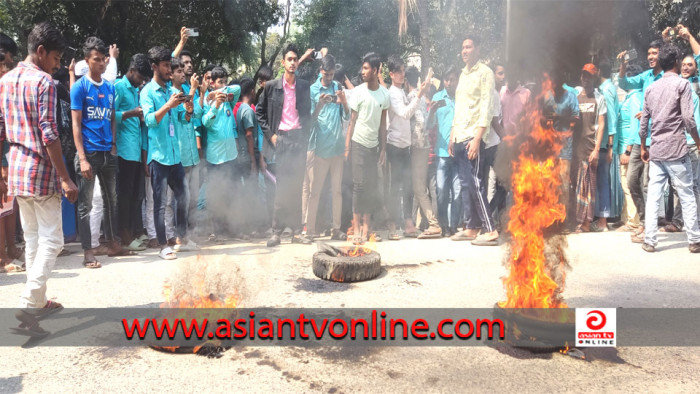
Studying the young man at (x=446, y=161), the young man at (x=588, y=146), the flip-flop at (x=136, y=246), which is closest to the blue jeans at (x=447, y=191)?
the young man at (x=446, y=161)

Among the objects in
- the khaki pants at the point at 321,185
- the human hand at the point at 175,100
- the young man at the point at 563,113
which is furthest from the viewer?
the khaki pants at the point at 321,185

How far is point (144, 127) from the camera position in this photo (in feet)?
20.2

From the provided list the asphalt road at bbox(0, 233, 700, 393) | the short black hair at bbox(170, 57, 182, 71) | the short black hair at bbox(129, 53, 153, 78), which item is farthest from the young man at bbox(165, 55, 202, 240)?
the asphalt road at bbox(0, 233, 700, 393)

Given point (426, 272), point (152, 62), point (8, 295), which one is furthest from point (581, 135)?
point (8, 295)

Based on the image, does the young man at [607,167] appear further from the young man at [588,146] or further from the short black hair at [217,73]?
the short black hair at [217,73]

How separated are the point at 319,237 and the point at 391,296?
317 centimetres

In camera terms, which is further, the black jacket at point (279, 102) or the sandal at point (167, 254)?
the black jacket at point (279, 102)

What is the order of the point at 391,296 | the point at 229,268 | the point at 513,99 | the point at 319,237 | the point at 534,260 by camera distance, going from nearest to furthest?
the point at 534,260 < the point at 391,296 < the point at 229,268 < the point at 513,99 < the point at 319,237

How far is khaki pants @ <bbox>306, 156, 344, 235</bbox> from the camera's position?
6891mm

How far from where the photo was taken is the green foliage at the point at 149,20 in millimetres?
14898

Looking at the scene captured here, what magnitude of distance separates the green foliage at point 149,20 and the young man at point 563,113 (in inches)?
525

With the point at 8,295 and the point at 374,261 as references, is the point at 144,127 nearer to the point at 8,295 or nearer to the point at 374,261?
the point at 8,295

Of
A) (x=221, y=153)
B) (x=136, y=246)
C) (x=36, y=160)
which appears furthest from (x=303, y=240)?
(x=36, y=160)

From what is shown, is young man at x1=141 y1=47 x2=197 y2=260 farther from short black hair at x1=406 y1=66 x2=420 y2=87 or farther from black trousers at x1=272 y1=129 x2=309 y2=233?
short black hair at x1=406 y1=66 x2=420 y2=87
